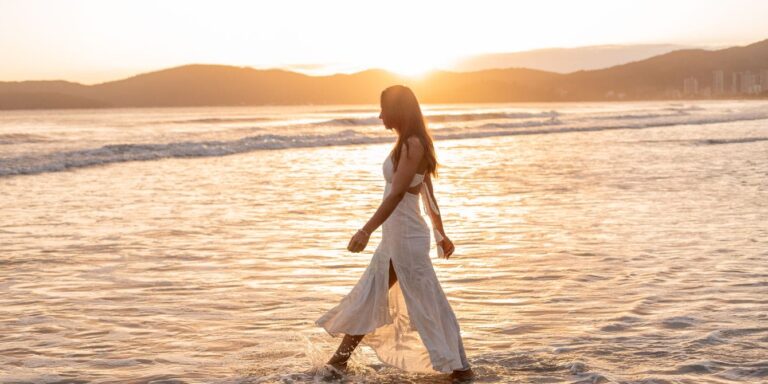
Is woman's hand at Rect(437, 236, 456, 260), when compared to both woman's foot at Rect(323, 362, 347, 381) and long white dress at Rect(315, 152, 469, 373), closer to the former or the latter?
long white dress at Rect(315, 152, 469, 373)

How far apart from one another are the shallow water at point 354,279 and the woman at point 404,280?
249 mm

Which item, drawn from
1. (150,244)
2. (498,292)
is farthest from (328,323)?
(150,244)

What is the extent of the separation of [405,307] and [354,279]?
3.16 m

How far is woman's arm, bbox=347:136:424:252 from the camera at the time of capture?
503cm

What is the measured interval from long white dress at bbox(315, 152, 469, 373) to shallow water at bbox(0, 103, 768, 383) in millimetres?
231

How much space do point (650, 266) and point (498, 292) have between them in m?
2.00

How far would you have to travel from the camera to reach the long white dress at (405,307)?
522cm

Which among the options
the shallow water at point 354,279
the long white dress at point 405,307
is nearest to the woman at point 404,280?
the long white dress at point 405,307

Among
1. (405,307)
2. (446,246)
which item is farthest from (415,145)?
(405,307)

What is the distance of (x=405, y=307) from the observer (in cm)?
545

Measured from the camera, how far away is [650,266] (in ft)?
29.4

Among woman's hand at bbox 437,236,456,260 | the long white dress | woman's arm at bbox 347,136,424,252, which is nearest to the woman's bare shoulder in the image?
woman's arm at bbox 347,136,424,252

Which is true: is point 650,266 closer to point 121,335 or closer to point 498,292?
point 498,292

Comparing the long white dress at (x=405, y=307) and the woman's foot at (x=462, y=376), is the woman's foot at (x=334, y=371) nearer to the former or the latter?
the long white dress at (x=405, y=307)
